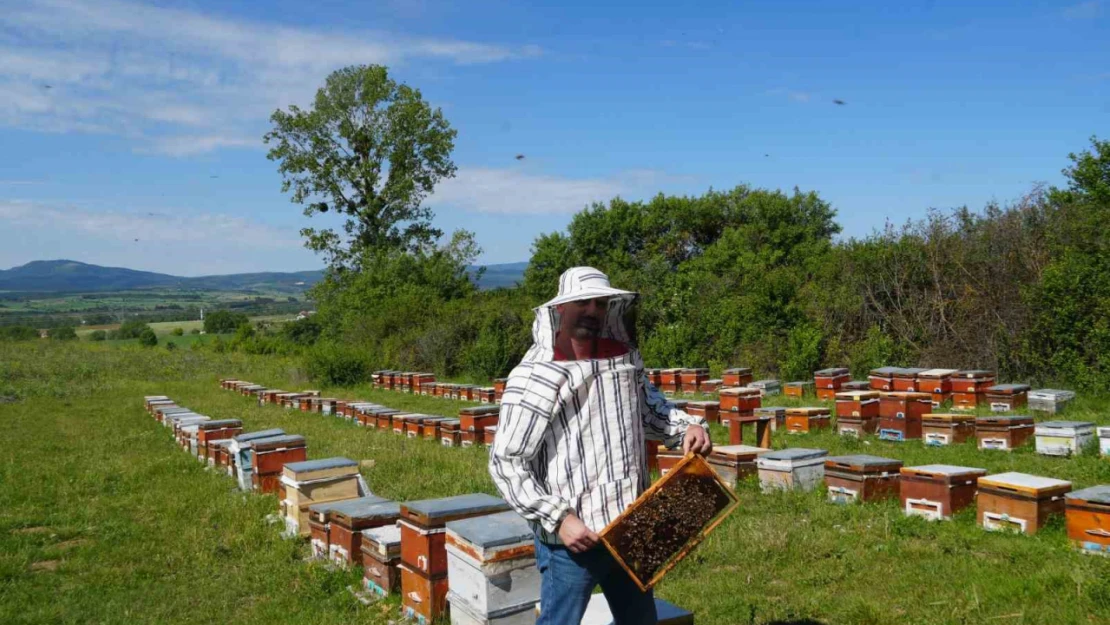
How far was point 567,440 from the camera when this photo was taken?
2502 millimetres

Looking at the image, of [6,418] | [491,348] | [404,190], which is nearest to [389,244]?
[404,190]

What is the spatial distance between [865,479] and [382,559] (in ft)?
11.9

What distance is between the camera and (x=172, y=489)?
841cm

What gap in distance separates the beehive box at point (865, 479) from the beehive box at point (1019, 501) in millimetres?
771

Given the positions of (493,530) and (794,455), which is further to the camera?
(794,455)

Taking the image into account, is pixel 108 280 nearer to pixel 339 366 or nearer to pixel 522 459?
pixel 339 366

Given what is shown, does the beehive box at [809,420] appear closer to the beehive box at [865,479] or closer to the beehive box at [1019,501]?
the beehive box at [865,479]

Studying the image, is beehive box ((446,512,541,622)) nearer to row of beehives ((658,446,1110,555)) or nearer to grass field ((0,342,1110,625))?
grass field ((0,342,1110,625))

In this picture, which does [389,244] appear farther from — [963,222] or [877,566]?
[877,566]

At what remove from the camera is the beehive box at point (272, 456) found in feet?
25.2

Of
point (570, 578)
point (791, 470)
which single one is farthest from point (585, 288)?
point (791, 470)

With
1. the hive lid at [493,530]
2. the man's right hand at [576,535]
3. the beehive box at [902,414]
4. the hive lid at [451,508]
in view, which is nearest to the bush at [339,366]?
the beehive box at [902,414]

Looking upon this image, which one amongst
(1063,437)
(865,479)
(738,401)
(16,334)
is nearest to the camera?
(865,479)

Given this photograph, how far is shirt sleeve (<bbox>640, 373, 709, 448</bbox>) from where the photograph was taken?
279 cm
